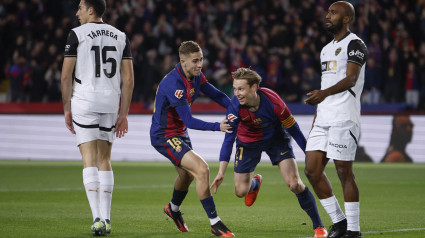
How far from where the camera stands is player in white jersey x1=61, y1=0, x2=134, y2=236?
305 inches

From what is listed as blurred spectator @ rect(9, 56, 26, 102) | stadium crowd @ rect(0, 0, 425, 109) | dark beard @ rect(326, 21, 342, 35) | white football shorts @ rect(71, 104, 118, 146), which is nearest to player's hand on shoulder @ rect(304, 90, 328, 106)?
dark beard @ rect(326, 21, 342, 35)

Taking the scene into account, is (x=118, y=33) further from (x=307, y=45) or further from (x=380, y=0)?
(x=380, y=0)

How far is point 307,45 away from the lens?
23.1 m

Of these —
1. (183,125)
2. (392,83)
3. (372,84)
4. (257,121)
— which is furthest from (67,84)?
(392,83)

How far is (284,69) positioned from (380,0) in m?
4.60

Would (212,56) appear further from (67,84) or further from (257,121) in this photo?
(67,84)

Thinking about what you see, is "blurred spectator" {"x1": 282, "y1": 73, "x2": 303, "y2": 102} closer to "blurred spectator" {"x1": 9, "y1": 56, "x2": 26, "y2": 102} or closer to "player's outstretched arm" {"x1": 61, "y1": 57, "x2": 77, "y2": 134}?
"blurred spectator" {"x1": 9, "y1": 56, "x2": 26, "y2": 102}

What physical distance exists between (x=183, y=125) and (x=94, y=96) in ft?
3.92

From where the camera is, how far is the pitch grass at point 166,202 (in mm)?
8367

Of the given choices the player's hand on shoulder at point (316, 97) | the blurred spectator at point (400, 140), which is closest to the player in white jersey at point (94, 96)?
the player's hand on shoulder at point (316, 97)

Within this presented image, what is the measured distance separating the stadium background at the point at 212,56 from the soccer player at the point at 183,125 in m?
11.4

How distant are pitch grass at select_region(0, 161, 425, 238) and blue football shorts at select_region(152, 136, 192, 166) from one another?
807mm

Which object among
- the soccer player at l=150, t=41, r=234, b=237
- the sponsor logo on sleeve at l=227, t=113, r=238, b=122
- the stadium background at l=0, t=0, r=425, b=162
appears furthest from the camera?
the stadium background at l=0, t=0, r=425, b=162

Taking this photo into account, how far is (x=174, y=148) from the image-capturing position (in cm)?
823
